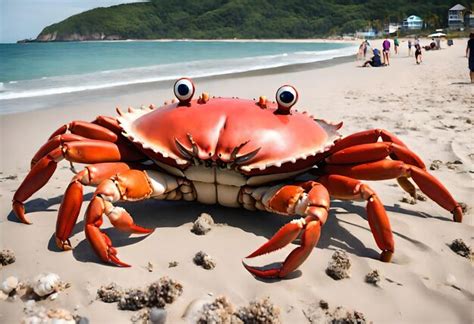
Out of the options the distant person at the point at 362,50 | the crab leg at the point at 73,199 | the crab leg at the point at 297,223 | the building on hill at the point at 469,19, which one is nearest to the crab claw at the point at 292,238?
the crab leg at the point at 297,223

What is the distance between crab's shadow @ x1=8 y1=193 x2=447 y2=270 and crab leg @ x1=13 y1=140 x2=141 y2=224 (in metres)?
0.41

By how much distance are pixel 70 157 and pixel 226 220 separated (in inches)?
53.3

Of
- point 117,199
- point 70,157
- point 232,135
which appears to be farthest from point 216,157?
point 70,157

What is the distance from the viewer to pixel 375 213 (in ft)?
10.0

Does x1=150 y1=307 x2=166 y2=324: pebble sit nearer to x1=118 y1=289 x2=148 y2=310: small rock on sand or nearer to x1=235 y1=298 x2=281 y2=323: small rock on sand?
x1=118 y1=289 x2=148 y2=310: small rock on sand

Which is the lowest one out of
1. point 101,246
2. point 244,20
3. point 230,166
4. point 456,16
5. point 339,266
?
point 339,266

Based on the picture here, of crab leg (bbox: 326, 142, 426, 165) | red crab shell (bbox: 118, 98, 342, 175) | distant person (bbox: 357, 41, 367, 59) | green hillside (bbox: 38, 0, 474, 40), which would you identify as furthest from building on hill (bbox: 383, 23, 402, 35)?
red crab shell (bbox: 118, 98, 342, 175)

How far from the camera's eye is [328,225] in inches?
146

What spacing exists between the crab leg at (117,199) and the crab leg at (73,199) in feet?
0.56

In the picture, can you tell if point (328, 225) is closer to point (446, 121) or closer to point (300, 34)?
point (446, 121)

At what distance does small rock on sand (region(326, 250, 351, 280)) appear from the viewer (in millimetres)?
2943

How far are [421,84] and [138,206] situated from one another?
1244 centimetres

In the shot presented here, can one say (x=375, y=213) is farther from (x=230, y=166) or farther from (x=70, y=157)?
(x=70, y=157)

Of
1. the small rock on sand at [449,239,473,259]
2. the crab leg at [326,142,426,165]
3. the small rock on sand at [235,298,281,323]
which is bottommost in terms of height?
the small rock on sand at [449,239,473,259]
